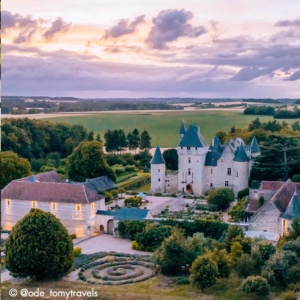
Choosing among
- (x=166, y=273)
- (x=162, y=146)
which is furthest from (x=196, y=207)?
(x=162, y=146)

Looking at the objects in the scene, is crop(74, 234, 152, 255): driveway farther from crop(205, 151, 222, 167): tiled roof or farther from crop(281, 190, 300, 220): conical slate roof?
crop(205, 151, 222, 167): tiled roof

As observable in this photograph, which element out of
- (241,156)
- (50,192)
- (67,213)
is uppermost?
(241,156)

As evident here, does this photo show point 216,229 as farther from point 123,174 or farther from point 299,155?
point 123,174

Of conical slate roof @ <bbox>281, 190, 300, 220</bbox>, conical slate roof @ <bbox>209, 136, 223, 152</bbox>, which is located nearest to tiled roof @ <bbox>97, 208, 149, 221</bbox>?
conical slate roof @ <bbox>281, 190, 300, 220</bbox>

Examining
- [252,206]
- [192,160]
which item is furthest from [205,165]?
[252,206]

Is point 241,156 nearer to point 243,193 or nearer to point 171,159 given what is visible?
Result: point 243,193

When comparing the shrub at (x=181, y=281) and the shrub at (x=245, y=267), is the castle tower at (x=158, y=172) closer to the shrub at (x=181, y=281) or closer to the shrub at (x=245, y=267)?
the shrub at (x=181, y=281)
